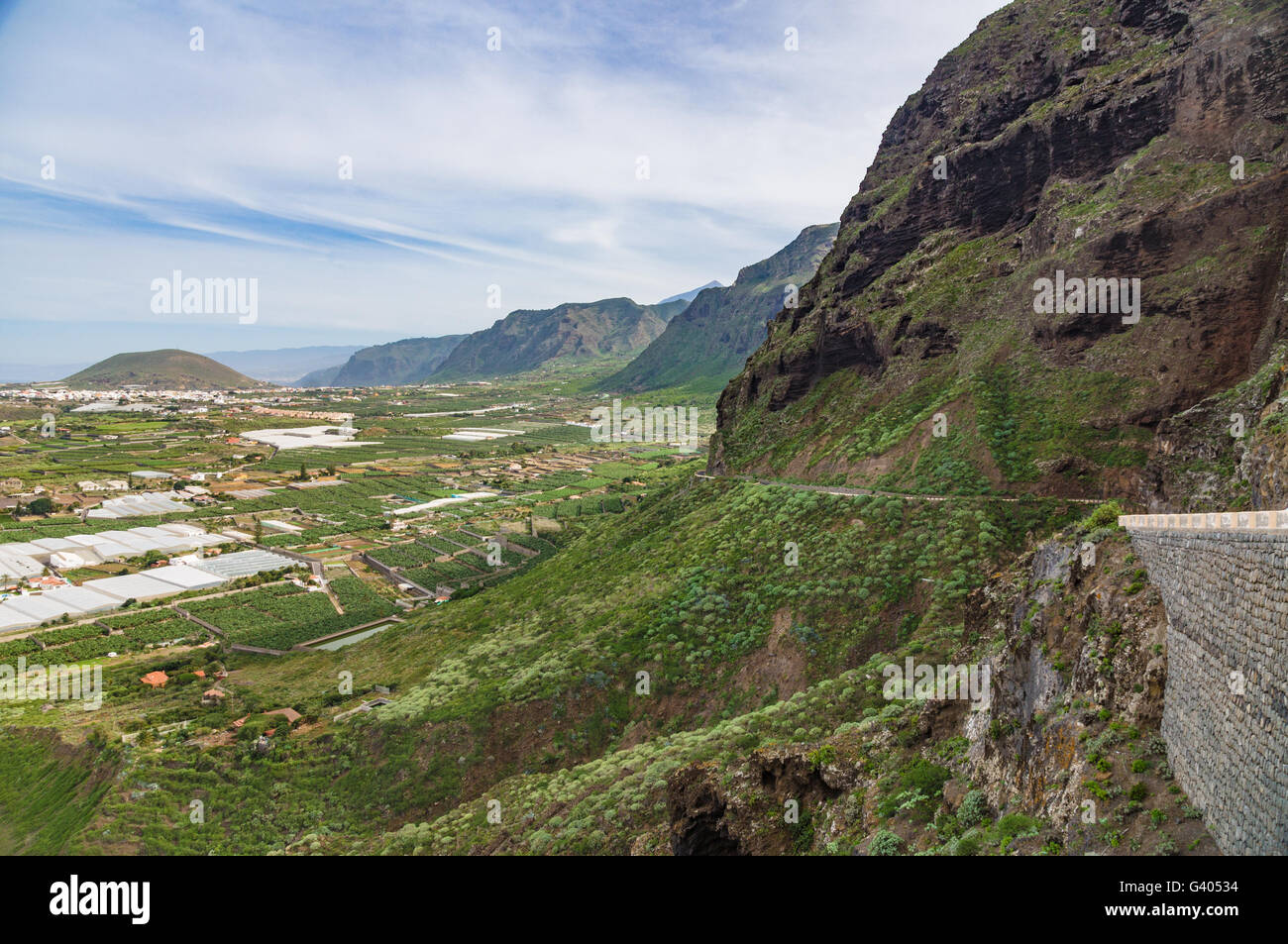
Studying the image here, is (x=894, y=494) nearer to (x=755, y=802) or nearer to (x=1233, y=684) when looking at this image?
(x=755, y=802)

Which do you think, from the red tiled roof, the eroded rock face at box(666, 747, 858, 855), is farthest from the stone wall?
the red tiled roof

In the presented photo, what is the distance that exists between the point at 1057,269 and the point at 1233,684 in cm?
4169

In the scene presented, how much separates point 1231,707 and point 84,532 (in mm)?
145262

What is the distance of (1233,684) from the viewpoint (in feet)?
35.3

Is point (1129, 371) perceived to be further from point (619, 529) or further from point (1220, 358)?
point (619, 529)

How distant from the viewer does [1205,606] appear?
39.9 feet

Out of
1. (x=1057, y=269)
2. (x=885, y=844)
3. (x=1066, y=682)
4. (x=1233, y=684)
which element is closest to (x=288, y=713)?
(x=885, y=844)

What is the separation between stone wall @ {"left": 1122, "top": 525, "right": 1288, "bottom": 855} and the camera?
9.58 metres

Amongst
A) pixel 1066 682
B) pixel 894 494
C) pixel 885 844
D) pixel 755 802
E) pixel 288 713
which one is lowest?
pixel 288 713

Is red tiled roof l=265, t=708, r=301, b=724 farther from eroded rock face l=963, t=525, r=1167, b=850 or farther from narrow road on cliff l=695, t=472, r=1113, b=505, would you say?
eroded rock face l=963, t=525, r=1167, b=850

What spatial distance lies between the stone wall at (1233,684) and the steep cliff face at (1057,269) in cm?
2403

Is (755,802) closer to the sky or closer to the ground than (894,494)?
closer to the ground

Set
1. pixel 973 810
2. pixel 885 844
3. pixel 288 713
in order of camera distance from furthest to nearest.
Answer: pixel 288 713 → pixel 973 810 → pixel 885 844
